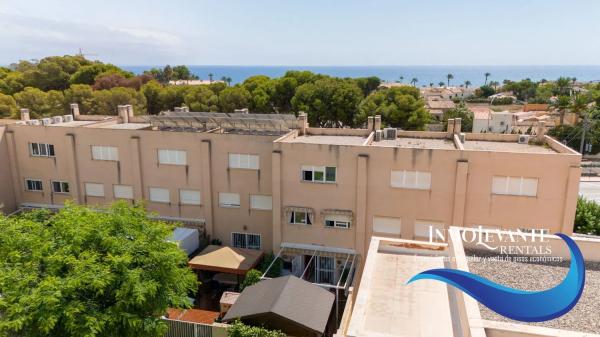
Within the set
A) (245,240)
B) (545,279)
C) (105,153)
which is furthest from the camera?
(105,153)

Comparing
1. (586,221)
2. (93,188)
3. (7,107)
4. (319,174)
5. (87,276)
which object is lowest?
(586,221)

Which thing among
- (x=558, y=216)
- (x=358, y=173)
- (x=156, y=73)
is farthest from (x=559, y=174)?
(x=156, y=73)

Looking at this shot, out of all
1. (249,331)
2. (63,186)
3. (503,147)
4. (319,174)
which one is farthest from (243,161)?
(503,147)

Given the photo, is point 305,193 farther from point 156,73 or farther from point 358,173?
point 156,73

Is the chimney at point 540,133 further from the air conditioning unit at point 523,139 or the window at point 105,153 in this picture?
the window at point 105,153

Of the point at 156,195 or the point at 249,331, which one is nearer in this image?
the point at 249,331

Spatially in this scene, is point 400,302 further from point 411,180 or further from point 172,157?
point 172,157

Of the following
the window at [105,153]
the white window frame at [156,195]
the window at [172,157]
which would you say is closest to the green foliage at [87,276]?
the window at [172,157]

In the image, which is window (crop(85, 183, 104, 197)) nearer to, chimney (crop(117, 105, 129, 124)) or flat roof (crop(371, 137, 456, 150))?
chimney (crop(117, 105, 129, 124))
